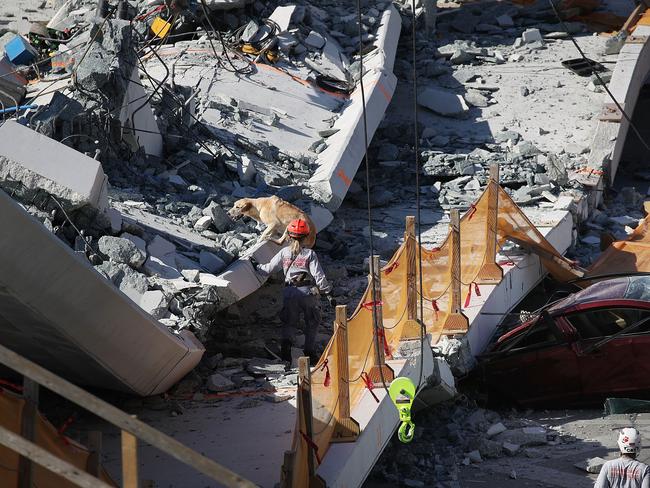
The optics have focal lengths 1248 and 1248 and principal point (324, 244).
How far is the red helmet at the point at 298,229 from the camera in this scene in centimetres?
1250

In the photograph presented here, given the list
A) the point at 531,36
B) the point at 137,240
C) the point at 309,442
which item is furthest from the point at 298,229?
the point at 531,36

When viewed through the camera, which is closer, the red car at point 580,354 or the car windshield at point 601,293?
the red car at point 580,354

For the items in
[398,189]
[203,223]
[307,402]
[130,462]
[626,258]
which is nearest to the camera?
[130,462]

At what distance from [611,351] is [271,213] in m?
4.09

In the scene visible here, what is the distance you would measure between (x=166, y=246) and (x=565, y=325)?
4.26 meters

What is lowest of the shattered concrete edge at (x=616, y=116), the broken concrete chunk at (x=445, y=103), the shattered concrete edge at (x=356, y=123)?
the broken concrete chunk at (x=445, y=103)

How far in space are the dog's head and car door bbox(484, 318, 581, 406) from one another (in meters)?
3.31

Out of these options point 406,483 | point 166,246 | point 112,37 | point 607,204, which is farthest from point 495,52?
point 406,483

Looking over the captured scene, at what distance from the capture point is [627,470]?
28.5ft

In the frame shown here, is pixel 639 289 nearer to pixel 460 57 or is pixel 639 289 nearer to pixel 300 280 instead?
pixel 300 280

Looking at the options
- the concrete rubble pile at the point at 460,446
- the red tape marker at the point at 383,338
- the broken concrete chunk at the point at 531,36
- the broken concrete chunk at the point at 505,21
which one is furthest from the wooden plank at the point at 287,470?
the broken concrete chunk at the point at 505,21

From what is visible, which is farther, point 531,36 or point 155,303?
point 531,36

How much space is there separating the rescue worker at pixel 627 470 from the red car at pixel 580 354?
13.7 feet

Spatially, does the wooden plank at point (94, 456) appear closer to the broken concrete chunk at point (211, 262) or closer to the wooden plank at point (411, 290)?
the wooden plank at point (411, 290)
